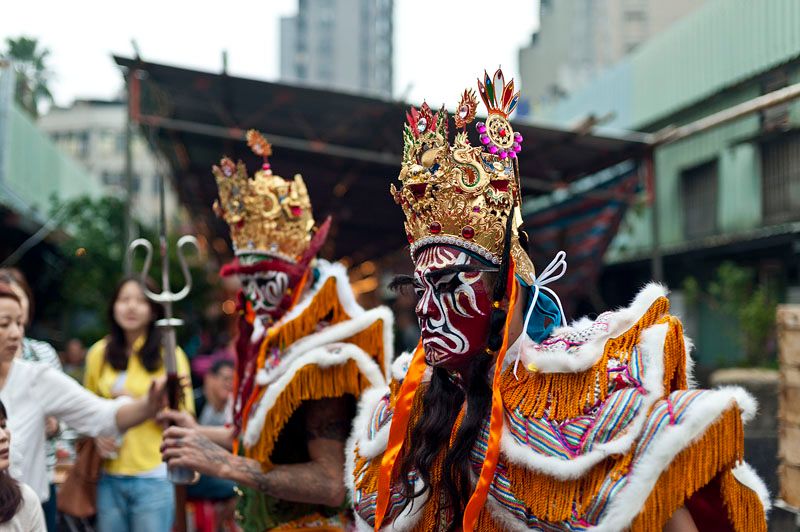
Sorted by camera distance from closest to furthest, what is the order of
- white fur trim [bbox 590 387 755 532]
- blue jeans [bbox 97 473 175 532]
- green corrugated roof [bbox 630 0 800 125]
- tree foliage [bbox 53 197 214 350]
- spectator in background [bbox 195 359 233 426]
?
white fur trim [bbox 590 387 755 532]
blue jeans [bbox 97 473 175 532]
spectator in background [bbox 195 359 233 426]
green corrugated roof [bbox 630 0 800 125]
tree foliage [bbox 53 197 214 350]

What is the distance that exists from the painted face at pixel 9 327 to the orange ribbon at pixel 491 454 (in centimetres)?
213

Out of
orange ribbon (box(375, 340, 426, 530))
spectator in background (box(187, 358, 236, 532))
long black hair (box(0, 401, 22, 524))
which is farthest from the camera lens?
spectator in background (box(187, 358, 236, 532))

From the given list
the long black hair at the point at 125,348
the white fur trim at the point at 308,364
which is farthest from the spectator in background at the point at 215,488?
the white fur trim at the point at 308,364

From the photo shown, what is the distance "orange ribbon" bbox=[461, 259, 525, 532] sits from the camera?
208 centimetres

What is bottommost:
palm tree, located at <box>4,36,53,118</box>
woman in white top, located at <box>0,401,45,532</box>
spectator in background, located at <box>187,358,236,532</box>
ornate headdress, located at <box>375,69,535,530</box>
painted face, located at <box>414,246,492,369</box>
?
spectator in background, located at <box>187,358,236,532</box>

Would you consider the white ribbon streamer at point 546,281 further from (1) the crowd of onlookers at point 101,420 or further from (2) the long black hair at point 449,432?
Result: (1) the crowd of onlookers at point 101,420

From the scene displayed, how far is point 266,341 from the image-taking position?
11.5 ft

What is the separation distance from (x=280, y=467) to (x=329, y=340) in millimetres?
519

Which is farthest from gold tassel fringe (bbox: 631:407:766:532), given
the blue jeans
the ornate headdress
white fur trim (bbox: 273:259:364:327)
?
the blue jeans

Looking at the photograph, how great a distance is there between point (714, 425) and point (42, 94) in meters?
12.7

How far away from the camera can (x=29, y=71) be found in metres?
10.8

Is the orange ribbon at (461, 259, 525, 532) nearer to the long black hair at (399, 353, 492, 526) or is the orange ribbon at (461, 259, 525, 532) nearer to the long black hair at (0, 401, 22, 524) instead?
the long black hair at (399, 353, 492, 526)

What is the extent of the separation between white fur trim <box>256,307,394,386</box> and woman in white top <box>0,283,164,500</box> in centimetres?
64

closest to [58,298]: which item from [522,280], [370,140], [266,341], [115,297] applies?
[370,140]
